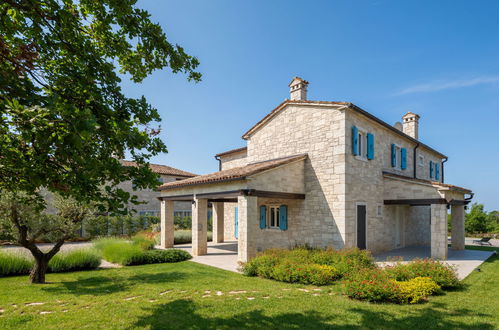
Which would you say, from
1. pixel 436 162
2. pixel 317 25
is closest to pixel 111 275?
pixel 317 25

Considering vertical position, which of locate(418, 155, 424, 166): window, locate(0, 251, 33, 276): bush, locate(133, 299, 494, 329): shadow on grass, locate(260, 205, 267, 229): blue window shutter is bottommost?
locate(0, 251, 33, 276): bush

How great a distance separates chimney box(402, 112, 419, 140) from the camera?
20984mm

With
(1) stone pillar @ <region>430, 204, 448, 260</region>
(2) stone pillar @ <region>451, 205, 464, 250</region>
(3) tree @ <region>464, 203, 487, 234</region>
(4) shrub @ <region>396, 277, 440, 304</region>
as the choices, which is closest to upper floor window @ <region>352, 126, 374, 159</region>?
(1) stone pillar @ <region>430, 204, 448, 260</region>

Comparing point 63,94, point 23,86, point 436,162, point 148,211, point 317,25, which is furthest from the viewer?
point 148,211

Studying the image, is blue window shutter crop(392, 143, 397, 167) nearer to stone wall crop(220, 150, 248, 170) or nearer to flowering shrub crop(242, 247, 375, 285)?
flowering shrub crop(242, 247, 375, 285)

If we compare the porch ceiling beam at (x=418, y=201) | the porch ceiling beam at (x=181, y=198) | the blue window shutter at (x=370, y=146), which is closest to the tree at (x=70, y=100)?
the porch ceiling beam at (x=181, y=198)

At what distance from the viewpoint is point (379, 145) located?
15.2m

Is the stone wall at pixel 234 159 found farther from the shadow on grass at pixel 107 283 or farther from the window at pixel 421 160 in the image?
the shadow on grass at pixel 107 283

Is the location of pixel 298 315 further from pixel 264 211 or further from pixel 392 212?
pixel 392 212

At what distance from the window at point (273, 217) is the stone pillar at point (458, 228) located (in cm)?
1025

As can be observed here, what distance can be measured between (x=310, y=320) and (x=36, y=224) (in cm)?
927

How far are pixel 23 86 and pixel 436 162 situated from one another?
Answer: 1000 inches

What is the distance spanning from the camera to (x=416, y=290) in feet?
23.6

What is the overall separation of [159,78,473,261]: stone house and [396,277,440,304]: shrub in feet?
14.7
